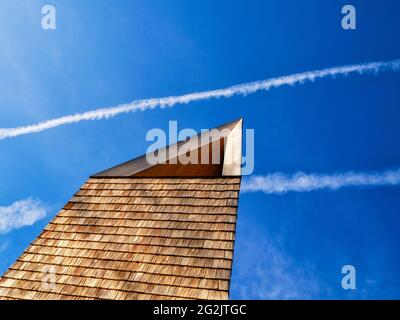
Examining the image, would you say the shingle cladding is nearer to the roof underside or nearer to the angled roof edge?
the roof underside

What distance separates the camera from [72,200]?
329 inches

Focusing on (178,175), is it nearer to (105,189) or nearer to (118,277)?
(105,189)

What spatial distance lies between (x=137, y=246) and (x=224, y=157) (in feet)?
10.9

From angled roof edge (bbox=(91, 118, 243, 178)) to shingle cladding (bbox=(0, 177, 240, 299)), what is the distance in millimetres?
496

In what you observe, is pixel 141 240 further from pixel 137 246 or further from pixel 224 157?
pixel 224 157

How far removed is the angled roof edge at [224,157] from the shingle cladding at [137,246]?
0.50m

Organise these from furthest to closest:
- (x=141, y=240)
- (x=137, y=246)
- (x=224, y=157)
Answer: (x=224, y=157) → (x=141, y=240) → (x=137, y=246)

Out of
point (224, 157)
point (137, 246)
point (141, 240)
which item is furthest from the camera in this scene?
point (224, 157)

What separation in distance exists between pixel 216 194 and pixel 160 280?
7.64 feet

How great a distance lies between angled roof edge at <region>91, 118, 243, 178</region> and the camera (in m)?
8.60

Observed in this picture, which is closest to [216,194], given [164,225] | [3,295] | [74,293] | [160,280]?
[164,225]

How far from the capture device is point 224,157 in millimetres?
8695

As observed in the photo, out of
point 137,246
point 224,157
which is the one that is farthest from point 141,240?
point 224,157
